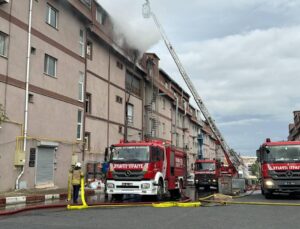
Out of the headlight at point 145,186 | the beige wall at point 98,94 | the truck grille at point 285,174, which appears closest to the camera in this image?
the headlight at point 145,186

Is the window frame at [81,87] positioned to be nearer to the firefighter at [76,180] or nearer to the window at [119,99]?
the window at [119,99]

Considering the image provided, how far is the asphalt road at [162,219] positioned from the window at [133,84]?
2362 centimetres

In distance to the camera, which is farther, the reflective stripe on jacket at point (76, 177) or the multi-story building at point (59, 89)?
the multi-story building at point (59, 89)

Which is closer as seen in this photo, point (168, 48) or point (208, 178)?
point (208, 178)

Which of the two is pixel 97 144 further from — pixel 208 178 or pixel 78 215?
pixel 78 215

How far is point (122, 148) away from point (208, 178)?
1541 cm

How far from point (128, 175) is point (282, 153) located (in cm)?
690

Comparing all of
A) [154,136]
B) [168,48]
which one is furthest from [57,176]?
[154,136]

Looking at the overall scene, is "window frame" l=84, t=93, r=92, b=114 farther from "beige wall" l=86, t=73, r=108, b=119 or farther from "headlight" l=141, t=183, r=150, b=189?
"headlight" l=141, t=183, r=150, b=189

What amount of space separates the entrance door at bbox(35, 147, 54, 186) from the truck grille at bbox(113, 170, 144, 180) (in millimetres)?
6872

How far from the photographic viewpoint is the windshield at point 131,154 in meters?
16.0

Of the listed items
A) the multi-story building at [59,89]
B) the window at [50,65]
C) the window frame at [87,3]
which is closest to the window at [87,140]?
the multi-story building at [59,89]

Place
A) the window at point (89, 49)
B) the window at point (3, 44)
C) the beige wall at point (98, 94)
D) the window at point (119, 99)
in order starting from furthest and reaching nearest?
the window at point (119, 99), the window at point (89, 49), the beige wall at point (98, 94), the window at point (3, 44)

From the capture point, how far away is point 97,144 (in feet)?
92.9
